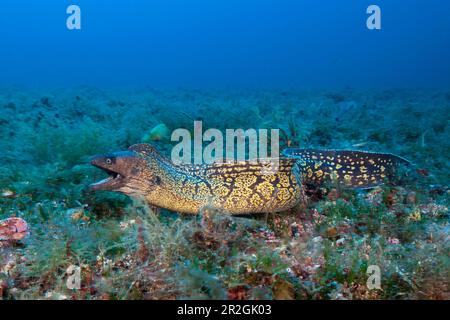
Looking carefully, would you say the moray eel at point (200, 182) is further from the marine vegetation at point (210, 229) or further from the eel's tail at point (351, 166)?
the eel's tail at point (351, 166)

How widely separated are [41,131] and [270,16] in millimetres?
169237

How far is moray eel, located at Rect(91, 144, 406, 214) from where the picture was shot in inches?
154

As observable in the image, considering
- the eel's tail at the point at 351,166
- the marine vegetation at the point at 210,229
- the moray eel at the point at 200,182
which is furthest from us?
the eel's tail at the point at 351,166

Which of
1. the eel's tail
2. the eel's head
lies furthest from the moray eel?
the eel's tail

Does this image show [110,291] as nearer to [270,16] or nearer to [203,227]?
[203,227]

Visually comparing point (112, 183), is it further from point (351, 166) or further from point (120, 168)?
point (351, 166)

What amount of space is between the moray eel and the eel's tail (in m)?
0.48

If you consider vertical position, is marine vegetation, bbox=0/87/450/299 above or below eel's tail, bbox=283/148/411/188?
below

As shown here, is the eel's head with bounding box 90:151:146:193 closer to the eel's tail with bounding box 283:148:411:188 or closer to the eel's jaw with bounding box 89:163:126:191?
the eel's jaw with bounding box 89:163:126:191

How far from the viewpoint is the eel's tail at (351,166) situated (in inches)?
191

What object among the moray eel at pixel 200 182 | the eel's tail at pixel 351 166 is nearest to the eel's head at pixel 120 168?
the moray eel at pixel 200 182
